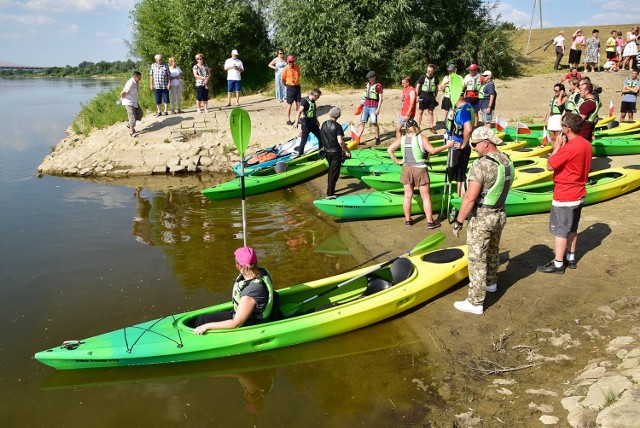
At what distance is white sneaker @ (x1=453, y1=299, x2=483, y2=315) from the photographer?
5.17 meters

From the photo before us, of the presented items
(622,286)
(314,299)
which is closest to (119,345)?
(314,299)

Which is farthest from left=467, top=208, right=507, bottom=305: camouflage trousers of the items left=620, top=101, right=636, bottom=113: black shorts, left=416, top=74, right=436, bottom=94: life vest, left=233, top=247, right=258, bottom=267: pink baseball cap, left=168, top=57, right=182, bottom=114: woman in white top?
left=168, top=57, right=182, bottom=114: woman in white top

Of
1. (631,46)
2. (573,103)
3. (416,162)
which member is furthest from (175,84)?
(631,46)

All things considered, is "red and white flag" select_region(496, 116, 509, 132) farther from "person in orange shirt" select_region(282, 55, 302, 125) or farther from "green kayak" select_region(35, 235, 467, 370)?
"green kayak" select_region(35, 235, 467, 370)

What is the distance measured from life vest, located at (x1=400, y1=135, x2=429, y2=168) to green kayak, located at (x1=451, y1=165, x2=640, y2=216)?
85 cm

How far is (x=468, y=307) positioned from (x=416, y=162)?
8.50 ft

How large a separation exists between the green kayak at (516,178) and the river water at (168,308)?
1.28 meters

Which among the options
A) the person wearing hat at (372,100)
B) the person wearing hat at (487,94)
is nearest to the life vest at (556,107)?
the person wearing hat at (487,94)

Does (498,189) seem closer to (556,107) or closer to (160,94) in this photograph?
(556,107)

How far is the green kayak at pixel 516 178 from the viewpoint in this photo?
8547mm

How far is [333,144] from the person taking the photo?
8.39 m

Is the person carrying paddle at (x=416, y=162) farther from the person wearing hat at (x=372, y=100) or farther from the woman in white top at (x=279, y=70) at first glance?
the woman in white top at (x=279, y=70)

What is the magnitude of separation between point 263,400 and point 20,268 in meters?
4.70

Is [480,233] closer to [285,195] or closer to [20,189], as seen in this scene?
[285,195]
